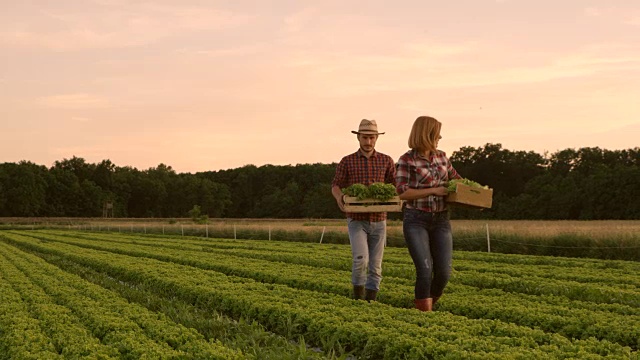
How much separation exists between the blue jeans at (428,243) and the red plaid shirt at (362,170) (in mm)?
1569

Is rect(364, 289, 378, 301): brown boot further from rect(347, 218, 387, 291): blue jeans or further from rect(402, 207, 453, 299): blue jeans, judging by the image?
rect(402, 207, 453, 299): blue jeans

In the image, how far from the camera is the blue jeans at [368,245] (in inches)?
391

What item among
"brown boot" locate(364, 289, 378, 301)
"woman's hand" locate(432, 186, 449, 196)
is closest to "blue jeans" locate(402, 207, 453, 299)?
"woman's hand" locate(432, 186, 449, 196)

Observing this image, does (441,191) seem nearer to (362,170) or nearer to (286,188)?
(362,170)

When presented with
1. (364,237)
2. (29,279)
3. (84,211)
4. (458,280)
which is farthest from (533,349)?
(84,211)

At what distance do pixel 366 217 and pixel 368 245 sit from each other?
45cm

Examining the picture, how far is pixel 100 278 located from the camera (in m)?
17.0

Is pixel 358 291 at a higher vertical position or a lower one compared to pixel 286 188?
lower

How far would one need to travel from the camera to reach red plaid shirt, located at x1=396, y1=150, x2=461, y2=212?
8511 mm

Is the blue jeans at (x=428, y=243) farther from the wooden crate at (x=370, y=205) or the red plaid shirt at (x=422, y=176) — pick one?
the wooden crate at (x=370, y=205)

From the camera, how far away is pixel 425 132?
27.9 ft

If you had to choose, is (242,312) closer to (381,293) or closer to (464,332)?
(381,293)

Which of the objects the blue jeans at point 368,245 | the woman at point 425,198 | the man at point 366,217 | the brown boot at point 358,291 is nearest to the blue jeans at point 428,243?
the woman at point 425,198

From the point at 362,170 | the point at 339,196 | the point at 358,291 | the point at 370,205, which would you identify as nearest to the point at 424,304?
the point at 370,205
